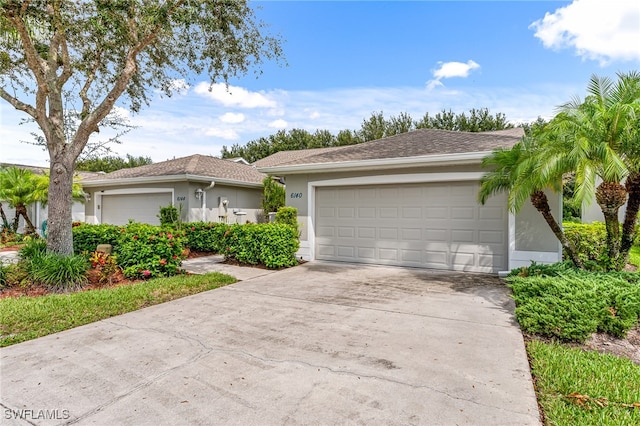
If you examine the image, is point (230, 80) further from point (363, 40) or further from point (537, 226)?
point (537, 226)

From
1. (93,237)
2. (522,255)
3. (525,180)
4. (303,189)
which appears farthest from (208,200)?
(525,180)

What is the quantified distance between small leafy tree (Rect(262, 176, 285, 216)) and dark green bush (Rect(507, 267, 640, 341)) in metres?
10.6

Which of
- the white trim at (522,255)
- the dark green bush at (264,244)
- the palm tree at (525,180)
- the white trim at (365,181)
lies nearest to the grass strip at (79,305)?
the dark green bush at (264,244)

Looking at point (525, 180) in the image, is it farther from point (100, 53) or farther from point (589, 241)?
point (100, 53)

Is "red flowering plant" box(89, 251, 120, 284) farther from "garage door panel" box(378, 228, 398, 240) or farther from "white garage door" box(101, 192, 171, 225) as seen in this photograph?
"garage door panel" box(378, 228, 398, 240)

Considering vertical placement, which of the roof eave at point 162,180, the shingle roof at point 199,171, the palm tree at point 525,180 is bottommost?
the palm tree at point 525,180

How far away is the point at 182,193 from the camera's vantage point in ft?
41.5

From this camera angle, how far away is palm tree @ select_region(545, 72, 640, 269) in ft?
17.0

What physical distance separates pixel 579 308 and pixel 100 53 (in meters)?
11.5

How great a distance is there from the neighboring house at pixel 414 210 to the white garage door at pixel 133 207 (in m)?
5.98

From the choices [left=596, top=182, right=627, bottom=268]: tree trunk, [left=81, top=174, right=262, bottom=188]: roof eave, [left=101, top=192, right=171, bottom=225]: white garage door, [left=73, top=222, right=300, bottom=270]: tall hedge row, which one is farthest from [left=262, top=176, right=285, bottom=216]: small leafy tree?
[left=596, top=182, right=627, bottom=268]: tree trunk

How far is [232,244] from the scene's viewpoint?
9.74m

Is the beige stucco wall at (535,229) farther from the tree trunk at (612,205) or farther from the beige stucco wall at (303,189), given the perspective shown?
the beige stucco wall at (303,189)

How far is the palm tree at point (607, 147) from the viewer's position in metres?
5.17
